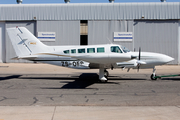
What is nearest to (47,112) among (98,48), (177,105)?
(177,105)

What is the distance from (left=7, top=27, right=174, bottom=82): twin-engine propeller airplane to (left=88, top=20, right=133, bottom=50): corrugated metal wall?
13.3 meters

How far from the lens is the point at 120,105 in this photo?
7430mm

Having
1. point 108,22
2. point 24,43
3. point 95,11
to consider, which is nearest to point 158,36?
point 108,22

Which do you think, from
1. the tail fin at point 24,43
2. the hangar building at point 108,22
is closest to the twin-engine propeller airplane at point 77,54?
the tail fin at point 24,43

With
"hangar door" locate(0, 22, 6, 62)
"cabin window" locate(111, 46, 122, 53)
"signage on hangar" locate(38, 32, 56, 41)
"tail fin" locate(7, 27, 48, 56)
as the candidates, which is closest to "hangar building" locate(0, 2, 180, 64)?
"signage on hangar" locate(38, 32, 56, 41)

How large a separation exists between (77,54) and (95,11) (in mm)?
15106

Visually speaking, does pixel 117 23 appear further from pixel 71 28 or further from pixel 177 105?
pixel 177 105

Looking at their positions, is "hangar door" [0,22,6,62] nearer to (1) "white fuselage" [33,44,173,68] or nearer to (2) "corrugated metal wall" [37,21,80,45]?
(2) "corrugated metal wall" [37,21,80,45]

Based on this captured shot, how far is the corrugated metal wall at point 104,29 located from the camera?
27000 mm

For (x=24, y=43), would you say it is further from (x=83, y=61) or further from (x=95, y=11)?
(x=95, y=11)

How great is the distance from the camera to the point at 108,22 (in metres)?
27.1

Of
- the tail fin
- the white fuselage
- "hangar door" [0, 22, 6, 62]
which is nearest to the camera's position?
the white fuselage

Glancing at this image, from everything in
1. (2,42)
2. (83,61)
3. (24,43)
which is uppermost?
(2,42)

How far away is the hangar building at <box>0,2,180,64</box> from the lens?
87.3ft
